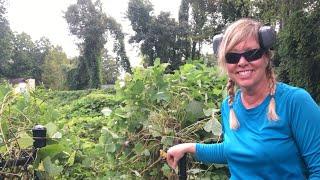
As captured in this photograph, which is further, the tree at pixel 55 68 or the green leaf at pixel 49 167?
the tree at pixel 55 68

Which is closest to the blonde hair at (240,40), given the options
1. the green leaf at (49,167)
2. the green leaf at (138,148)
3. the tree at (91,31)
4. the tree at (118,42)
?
the green leaf at (49,167)

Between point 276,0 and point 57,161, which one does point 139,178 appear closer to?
point 57,161

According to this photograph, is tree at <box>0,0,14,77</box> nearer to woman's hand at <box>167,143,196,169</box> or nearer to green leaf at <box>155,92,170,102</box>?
green leaf at <box>155,92,170,102</box>

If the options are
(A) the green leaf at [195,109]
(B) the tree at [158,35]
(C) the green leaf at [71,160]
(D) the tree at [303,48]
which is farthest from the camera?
(B) the tree at [158,35]

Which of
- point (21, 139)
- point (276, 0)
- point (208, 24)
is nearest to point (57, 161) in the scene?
point (21, 139)

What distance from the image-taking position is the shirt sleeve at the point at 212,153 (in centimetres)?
177

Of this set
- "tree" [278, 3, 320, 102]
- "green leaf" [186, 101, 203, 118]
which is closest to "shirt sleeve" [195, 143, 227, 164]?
"green leaf" [186, 101, 203, 118]

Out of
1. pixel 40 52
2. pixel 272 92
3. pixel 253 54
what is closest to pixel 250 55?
pixel 253 54

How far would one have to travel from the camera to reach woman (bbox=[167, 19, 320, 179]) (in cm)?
137

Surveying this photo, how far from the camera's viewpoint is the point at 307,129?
1.35 m

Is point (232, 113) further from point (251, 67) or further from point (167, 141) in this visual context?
point (167, 141)

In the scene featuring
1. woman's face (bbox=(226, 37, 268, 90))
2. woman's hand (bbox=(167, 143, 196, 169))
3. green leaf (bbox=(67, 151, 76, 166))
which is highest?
woman's face (bbox=(226, 37, 268, 90))

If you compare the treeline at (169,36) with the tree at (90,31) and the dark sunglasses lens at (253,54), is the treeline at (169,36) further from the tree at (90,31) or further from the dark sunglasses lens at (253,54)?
the dark sunglasses lens at (253,54)

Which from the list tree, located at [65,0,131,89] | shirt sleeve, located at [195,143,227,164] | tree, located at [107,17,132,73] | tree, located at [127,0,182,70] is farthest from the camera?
tree, located at [107,17,132,73]
